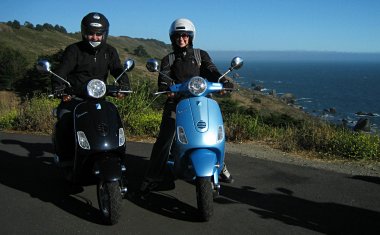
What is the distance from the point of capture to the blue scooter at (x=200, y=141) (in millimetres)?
4332

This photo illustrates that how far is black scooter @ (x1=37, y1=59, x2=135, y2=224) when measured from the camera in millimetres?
4236

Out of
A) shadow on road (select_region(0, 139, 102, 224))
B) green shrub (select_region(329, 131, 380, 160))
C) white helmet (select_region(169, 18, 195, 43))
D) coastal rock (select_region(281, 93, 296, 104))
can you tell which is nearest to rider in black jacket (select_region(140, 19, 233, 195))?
white helmet (select_region(169, 18, 195, 43))

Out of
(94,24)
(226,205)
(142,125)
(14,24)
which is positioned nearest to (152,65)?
(94,24)

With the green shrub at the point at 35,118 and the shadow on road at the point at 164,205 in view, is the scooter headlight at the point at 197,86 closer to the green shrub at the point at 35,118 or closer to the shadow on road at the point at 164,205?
the shadow on road at the point at 164,205

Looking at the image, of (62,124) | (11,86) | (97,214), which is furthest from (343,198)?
(11,86)

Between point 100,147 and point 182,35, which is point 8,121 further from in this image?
point 100,147

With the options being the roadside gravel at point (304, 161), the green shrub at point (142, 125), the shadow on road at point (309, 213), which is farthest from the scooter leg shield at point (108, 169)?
the green shrub at point (142, 125)

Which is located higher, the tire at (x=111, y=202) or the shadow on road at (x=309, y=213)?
the tire at (x=111, y=202)

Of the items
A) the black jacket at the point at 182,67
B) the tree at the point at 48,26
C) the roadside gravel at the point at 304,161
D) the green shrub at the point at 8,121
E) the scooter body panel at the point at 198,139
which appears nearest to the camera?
the scooter body panel at the point at 198,139

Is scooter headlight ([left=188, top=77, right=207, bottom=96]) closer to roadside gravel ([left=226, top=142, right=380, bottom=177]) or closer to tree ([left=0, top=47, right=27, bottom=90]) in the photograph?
roadside gravel ([left=226, top=142, right=380, bottom=177])

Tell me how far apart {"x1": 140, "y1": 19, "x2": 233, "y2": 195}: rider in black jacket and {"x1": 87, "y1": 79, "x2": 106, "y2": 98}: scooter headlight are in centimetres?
80

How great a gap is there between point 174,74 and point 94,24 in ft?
3.72

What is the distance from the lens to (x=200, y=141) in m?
4.51

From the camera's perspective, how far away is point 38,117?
32.0ft
